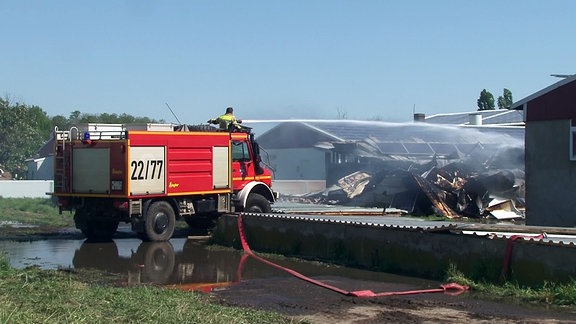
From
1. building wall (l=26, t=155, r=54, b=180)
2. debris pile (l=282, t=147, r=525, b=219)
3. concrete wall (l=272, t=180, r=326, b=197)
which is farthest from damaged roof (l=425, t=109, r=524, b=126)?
building wall (l=26, t=155, r=54, b=180)

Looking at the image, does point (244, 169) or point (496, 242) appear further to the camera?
point (244, 169)

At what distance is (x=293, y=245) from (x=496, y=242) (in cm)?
522

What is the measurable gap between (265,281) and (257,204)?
317 inches

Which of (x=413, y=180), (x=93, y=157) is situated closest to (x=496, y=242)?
(x=93, y=157)

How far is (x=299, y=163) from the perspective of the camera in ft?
149

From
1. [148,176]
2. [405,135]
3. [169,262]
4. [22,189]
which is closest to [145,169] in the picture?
[148,176]

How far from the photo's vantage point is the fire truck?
18641 millimetres

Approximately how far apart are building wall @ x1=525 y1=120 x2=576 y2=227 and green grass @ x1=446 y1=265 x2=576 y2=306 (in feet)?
34.9

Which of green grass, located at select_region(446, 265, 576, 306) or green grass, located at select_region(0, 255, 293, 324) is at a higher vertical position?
→ green grass, located at select_region(0, 255, 293, 324)

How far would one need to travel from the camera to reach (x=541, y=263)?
38.1 feet

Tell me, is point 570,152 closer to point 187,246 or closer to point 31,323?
point 187,246

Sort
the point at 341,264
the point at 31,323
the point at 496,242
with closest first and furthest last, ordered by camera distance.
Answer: the point at 31,323 < the point at 496,242 < the point at 341,264

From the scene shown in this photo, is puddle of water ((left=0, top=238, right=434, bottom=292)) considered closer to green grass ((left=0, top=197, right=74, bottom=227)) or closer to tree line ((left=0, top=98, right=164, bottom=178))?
green grass ((left=0, top=197, right=74, bottom=227))

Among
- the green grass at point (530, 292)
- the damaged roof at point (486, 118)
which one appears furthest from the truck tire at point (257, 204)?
the damaged roof at point (486, 118)
